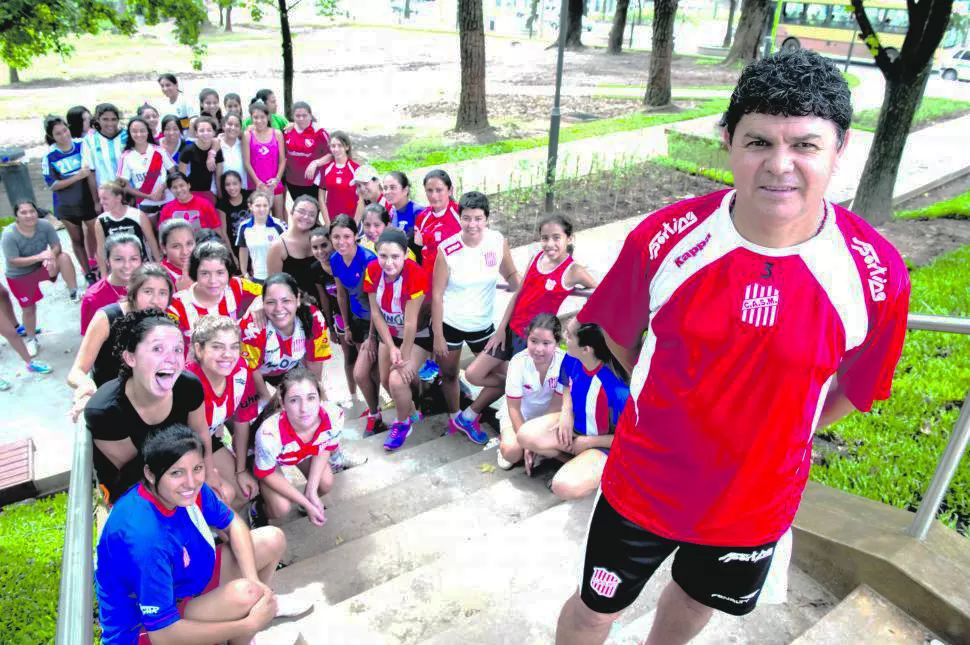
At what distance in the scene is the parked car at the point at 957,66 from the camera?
26.7 meters

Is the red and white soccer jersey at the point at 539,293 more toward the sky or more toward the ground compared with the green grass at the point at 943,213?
more toward the sky

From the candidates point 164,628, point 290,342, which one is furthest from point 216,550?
point 290,342

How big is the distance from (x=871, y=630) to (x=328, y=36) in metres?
44.8

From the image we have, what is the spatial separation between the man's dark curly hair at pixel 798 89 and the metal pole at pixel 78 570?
2.17m

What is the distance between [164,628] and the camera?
2.63 metres

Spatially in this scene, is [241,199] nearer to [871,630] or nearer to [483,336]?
[483,336]

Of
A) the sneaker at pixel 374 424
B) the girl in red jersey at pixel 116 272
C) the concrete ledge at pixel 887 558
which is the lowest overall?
the sneaker at pixel 374 424

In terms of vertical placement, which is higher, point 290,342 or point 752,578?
point 752,578

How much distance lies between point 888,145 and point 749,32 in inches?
879

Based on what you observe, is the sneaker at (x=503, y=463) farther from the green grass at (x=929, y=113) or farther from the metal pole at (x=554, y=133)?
the green grass at (x=929, y=113)

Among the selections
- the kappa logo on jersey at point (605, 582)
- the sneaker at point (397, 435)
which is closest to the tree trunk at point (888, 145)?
the sneaker at point (397, 435)

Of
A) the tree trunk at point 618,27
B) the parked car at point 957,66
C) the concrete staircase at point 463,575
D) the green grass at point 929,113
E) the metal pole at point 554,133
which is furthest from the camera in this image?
the tree trunk at point 618,27

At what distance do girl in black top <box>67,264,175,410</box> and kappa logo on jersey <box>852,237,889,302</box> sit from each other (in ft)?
11.1

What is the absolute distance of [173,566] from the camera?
2.70 meters
